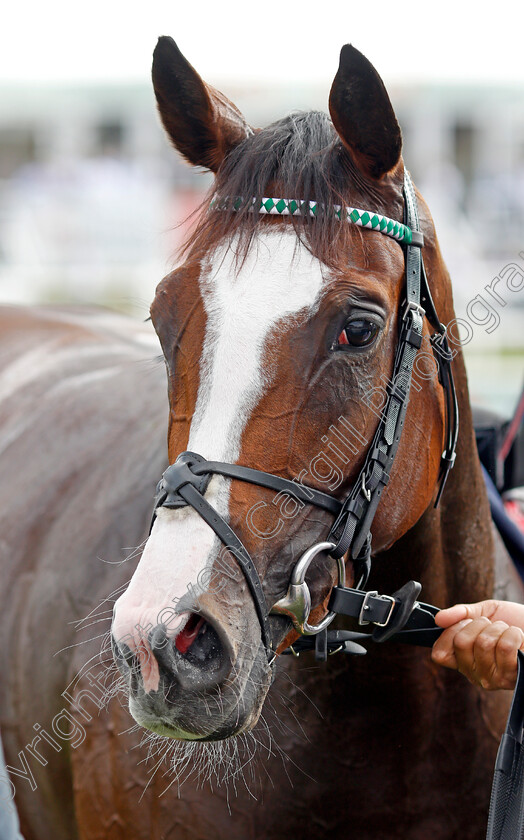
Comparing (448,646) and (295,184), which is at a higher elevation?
(295,184)

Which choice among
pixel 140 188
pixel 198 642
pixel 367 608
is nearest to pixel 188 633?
pixel 198 642

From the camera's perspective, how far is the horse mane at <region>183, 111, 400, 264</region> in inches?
74.5

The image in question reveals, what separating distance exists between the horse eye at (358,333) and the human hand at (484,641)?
24.9 inches

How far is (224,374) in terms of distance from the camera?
177 centimetres

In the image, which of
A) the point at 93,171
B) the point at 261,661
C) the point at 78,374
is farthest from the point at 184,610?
the point at 93,171

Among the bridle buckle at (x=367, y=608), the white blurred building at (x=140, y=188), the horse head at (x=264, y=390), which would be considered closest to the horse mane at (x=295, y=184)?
the horse head at (x=264, y=390)

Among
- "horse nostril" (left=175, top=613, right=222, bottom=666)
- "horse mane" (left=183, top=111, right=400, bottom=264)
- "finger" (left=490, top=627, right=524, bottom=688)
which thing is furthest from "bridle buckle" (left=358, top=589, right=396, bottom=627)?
"horse mane" (left=183, top=111, right=400, bottom=264)

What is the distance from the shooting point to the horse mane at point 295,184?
1.89m

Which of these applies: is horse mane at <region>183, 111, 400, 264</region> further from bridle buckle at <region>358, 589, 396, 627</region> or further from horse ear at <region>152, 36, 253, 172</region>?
bridle buckle at <region>358, 589, 396, 627</region>

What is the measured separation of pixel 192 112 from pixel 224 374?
2.49 ft

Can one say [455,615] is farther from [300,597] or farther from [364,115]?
[364,115]

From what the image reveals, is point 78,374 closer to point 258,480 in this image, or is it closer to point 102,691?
point 102,691

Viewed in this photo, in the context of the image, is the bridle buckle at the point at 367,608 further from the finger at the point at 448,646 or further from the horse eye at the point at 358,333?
the horse eye at the point at 358,333

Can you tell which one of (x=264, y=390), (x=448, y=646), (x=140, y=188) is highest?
(x=140, y=188)
